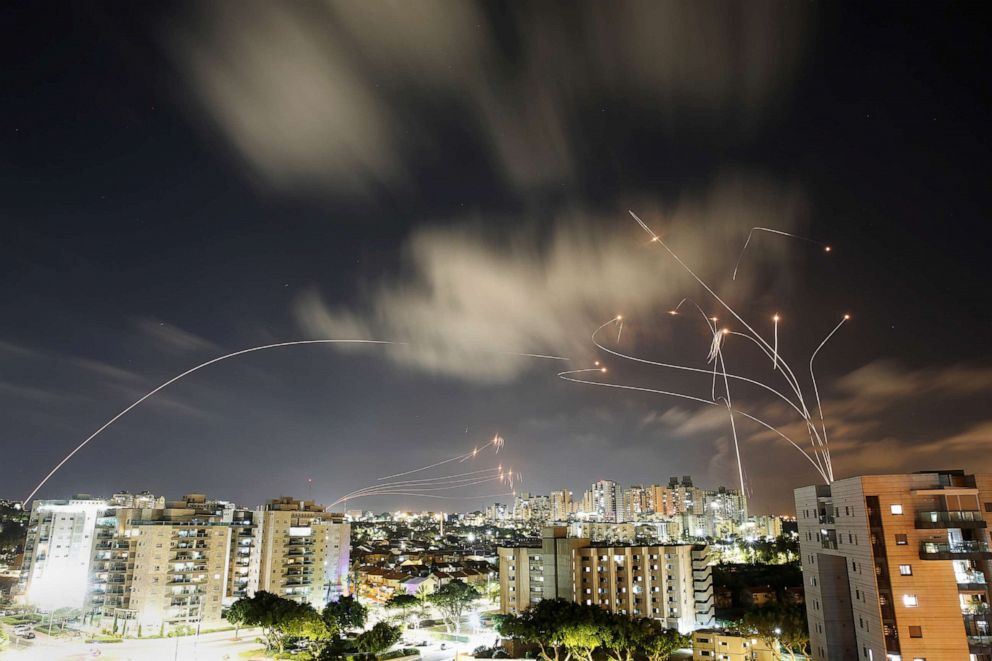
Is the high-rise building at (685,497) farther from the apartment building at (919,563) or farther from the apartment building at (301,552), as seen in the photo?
the apartment building at (919,563)

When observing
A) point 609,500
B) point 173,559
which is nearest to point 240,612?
point 173,559

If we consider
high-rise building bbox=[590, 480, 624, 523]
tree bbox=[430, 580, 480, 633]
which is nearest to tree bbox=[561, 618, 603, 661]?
tree bbox=[430, 580, 480, 633]

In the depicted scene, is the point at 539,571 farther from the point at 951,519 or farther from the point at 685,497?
the point at 685,497

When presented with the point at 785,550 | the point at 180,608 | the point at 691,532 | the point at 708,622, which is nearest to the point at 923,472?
the point at 708,622

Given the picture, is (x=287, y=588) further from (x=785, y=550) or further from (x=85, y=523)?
(x=785, y=550)

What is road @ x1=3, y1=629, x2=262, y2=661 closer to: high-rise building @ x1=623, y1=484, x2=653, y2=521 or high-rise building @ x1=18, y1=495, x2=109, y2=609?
high-rise building @ x1=18, y1=495, x2=109, y2=609

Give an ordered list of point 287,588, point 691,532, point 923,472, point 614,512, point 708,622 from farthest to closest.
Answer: point 614,512 → point 691,532 → point 287,588 → point 708,622 → point 923,472
